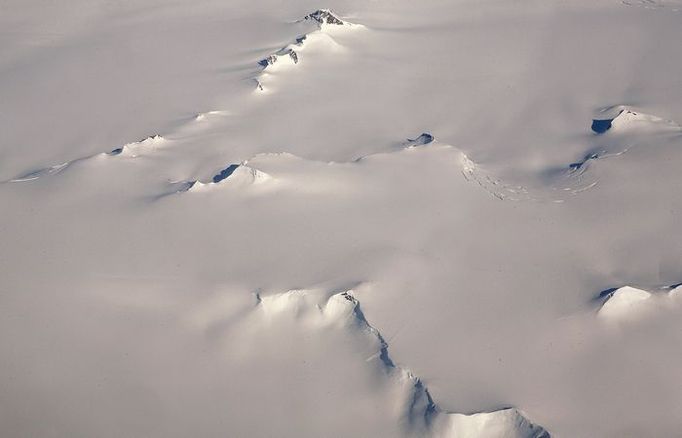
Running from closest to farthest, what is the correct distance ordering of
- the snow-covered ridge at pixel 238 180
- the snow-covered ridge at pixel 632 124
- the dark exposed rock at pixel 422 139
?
the snow-covered ridge at pixel 238 180 < the snow-covered ridge at pixel 632 124 < the dark exposed rock at pixel 422 139

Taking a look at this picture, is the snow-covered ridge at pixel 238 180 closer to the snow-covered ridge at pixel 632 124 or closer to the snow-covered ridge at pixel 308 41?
the snow-covered ridge at pixel 308 41

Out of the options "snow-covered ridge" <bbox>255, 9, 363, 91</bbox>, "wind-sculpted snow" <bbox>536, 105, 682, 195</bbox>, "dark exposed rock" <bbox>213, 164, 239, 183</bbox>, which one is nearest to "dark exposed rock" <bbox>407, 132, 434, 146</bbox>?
"wind-sculpted snow" <bbox>536, 105, 682, 195</bbox>

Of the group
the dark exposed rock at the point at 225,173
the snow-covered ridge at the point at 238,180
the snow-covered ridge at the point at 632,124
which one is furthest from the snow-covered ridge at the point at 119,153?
the snow-covered ridge at the point at 632,124

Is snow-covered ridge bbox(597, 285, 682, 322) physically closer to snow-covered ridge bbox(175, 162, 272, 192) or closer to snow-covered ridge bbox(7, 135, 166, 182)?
snow-covered ridge bbox(175, 162, 272, 192)

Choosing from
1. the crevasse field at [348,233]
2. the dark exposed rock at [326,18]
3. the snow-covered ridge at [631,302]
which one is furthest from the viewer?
the dark exposed rock at [326,18]

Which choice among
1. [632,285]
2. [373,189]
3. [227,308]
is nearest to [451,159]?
[373,189]

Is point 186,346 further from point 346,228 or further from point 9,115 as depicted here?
point 9,115
